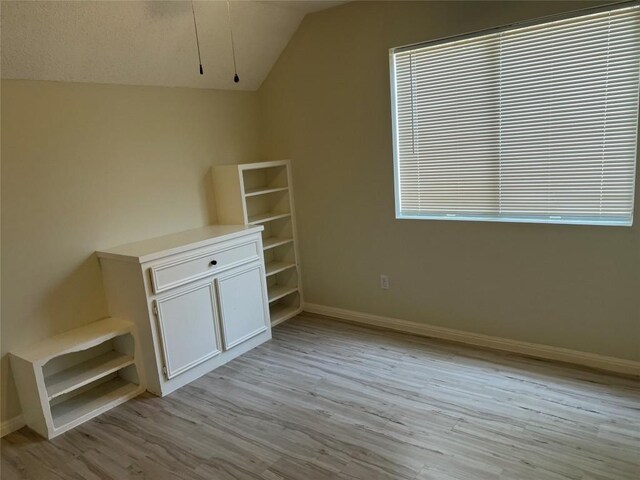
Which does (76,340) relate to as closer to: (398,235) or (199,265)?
(199,265)

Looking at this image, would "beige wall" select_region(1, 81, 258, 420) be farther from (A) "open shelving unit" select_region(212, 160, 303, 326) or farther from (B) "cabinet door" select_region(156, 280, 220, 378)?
(B) "cabinet door" select_region(156, 280, 220, 378)

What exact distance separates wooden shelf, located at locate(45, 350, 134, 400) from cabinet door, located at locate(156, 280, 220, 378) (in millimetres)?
286

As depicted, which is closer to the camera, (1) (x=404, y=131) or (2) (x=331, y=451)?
(2) (x=331, y=451)

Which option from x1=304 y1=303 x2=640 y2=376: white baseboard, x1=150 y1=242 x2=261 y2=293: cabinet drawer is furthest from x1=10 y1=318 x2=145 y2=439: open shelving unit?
x1=304 y1=303 x2=640 y2=376: white baseboard

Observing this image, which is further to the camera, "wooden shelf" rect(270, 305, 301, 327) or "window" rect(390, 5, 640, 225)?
"wooden shelf" rect(270, 305, 301, 327)

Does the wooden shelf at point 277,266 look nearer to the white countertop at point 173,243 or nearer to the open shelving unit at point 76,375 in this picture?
the white countertop at point 173,243

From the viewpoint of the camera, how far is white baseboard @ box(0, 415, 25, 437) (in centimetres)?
268

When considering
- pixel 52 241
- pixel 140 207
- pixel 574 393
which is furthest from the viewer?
pixel 140 207

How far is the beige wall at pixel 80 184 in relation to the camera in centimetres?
268

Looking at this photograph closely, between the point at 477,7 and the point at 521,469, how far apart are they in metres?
2.66

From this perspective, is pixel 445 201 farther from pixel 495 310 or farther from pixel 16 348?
pixel 16 348

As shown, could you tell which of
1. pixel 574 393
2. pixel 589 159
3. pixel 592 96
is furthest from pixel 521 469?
pixel 592 96

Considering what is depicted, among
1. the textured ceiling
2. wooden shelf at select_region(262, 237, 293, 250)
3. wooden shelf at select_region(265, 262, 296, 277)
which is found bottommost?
wooden shelf at select_region(265, 262, 296, 277)

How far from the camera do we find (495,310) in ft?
10.7
